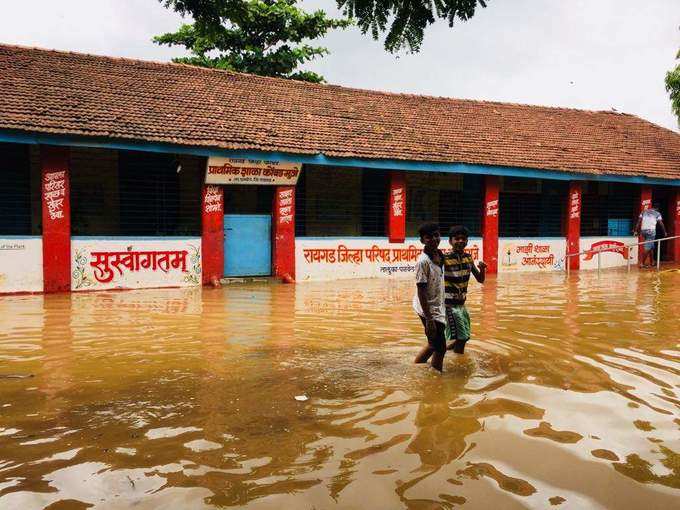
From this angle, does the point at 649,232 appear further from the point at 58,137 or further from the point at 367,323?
the point at 58,137

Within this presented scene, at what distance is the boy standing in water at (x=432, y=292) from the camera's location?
5766 millimetres

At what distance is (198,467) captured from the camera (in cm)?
358

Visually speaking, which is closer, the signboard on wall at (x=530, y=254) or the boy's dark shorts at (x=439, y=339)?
the boy's dark shorts at (x=439, y=339)

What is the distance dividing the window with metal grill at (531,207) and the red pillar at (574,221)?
0.28 metres

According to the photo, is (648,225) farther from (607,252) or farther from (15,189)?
(15,189)

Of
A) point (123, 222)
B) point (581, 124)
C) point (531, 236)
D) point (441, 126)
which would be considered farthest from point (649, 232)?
point (123, 222)

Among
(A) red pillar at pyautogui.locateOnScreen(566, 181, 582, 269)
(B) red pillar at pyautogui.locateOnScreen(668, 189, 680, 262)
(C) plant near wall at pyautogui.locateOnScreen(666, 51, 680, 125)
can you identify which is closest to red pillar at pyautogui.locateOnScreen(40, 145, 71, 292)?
(A) red pillar at pyautogui.locateOnScreen(566, 181, 582, 269)

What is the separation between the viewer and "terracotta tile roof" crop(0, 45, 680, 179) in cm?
1369

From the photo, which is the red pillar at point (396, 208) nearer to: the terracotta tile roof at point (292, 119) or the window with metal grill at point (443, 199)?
the terracotta tile roof at point (292, 119)

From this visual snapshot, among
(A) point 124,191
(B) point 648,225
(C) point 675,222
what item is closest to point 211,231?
(A) point 124,191

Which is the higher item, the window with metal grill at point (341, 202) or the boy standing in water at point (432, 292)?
the window with metal grill at point (341, 202)

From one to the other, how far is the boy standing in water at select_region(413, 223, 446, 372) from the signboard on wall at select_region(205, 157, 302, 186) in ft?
31.0

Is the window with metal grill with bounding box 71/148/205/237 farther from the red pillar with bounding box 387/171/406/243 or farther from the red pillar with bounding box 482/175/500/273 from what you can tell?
the red pillar with bounding box 482/175/500/273

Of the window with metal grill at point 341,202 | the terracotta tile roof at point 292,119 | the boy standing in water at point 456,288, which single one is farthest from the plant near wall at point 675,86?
the boy standing in water at point 456,288
